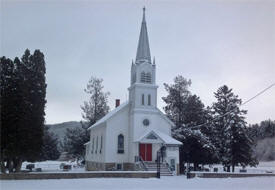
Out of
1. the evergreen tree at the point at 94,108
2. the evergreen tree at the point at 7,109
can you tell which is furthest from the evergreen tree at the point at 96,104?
the evergreen tree at the point at 7,109

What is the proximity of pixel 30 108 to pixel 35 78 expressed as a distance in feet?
8.84

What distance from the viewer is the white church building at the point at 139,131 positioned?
110 ft

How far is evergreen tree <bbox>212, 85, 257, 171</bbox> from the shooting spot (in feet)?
124

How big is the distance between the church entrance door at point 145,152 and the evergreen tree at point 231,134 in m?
10.2

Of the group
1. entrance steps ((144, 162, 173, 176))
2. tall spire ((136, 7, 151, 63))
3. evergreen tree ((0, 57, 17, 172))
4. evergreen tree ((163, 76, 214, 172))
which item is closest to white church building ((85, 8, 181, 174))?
tall spire ((136, 7, 151, 63))

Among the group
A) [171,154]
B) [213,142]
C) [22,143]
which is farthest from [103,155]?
[213,142]

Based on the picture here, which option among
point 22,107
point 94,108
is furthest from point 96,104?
point 22,107

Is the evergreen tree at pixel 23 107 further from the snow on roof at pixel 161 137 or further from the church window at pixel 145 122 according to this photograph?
the church window at pixel 145 122

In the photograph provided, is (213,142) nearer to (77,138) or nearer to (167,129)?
(167,129)

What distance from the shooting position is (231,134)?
3809cm

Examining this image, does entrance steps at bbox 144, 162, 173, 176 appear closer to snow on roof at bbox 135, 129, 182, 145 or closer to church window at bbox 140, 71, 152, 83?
snow on roof at bbox 135, 129, 182, 145

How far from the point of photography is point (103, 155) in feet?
112

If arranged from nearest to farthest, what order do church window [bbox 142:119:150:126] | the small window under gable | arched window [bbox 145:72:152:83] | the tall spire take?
1. the small window under gable
2. church window [bbox 142:119:150:126]
3. arched window [bbox 145:72:152:83]
4. the tall spire

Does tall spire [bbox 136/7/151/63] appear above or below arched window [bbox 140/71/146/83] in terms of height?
above
